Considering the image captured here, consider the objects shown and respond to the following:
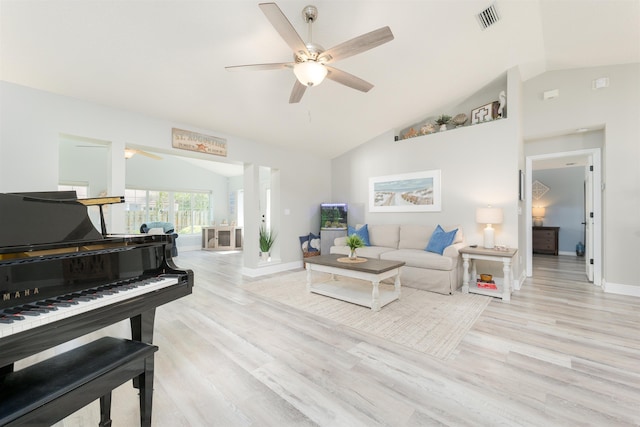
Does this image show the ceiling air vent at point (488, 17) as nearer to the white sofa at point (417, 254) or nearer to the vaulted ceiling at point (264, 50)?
the vaulted ceiling at point (264, 50)

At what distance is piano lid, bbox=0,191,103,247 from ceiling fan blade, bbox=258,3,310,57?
1754 millimetres

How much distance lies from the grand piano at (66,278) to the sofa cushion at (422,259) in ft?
10.7

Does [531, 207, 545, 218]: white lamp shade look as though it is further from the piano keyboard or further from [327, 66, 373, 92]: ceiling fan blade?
the piano keyboard

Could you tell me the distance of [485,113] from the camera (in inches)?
171

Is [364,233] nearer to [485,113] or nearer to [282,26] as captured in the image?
[485,113]

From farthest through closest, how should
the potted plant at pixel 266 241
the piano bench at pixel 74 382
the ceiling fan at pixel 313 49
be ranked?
the potted plant at pixel 266 241 → the ceiling fan at pixel 313 49 → the piano bench at pixel 74 382

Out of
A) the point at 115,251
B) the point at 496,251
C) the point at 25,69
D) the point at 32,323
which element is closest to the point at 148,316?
the point at 115,251

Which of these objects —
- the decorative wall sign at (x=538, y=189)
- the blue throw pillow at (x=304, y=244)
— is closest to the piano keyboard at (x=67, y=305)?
the blue throw pillow at (x=304, y=244)

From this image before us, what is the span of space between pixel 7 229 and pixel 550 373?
3485 millimetres

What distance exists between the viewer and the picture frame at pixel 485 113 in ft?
13.9

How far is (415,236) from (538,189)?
533 centimetres

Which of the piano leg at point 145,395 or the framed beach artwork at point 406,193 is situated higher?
the framed beach artwork at point 406,193

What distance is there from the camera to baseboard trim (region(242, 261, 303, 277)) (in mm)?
4969

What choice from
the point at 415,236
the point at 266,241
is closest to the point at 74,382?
the point at 266,241
